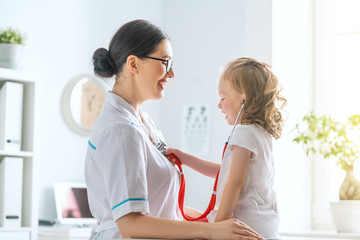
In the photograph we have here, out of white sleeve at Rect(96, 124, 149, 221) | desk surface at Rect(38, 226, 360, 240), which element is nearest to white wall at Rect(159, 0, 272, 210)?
desk surface at Rect(38, 226, 360, 240)

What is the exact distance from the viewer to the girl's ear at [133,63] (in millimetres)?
1700

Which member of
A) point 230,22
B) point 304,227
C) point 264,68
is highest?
point 230,22

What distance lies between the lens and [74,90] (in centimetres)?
364

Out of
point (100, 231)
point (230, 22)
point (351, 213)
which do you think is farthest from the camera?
point (230, 22)

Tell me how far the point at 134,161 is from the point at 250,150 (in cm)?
37

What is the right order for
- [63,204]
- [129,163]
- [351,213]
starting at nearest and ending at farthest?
1. [129,163]
2. [351,213]
3. [63,204]

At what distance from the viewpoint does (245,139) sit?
64.6 inches

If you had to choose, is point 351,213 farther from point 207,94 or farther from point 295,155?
point 207,94

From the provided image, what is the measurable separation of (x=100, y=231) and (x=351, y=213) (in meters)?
1.84

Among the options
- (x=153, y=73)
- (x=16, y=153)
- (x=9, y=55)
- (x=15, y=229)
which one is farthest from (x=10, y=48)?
(x=153, y=73)

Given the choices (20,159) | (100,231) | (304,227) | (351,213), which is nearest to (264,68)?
(100,231)

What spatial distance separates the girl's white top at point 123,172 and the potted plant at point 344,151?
1.54 metres

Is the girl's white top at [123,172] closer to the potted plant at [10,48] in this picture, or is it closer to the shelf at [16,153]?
the shelf at [16,153]

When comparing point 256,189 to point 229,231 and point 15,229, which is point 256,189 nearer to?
point 229,231
